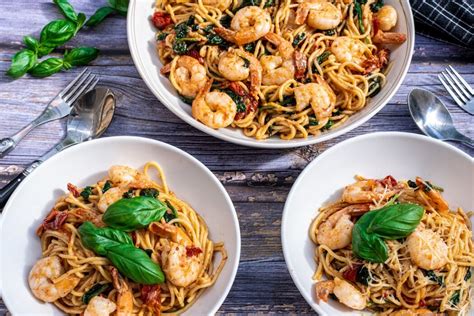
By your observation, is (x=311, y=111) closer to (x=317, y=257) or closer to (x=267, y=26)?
(x=267, y=26)

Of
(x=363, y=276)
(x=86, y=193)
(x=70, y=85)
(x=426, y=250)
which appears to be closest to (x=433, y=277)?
(x=426, y=250)

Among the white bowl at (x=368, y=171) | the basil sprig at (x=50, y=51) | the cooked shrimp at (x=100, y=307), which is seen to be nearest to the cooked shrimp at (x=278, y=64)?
the white bowl at (x=368, y=171)

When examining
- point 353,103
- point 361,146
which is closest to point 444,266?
point 361,146

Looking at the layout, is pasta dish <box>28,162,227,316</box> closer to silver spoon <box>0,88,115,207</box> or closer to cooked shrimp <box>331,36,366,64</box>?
silver spoon <box>0,88,115,207</box>

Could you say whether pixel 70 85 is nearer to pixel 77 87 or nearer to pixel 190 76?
pixel 77 87

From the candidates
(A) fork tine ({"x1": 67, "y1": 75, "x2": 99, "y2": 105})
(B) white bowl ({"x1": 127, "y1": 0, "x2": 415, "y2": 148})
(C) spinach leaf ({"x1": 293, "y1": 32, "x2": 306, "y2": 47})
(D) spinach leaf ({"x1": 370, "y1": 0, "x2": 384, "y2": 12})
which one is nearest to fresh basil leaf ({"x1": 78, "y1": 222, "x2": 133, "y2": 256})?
(B) white bowl ({"x1": 127, "y1": 0, "x2": 415, "y2": 148})

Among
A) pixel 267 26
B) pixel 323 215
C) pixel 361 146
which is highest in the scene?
pixel 267 26
